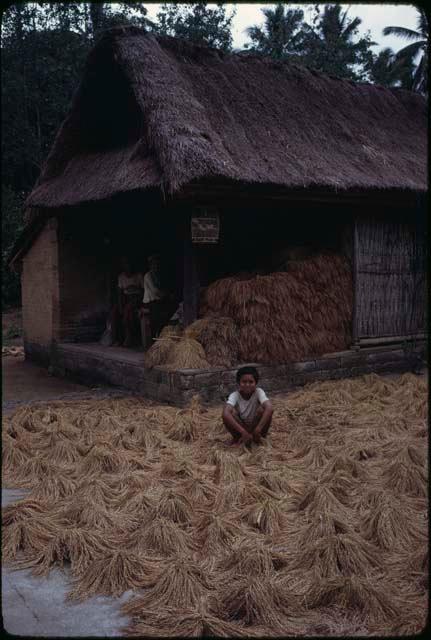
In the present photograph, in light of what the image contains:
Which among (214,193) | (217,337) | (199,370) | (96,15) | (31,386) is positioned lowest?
(31,386)

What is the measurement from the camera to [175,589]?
3.18 m

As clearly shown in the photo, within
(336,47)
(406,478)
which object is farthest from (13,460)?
(336,47)

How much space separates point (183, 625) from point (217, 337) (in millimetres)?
5221

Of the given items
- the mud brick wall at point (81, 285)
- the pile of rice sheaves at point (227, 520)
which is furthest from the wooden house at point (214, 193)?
the pile of rice sheaves at point (227, 520)

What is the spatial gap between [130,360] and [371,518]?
5.08 metres

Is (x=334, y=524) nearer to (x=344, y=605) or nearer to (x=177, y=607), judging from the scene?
(x=344, y=605)

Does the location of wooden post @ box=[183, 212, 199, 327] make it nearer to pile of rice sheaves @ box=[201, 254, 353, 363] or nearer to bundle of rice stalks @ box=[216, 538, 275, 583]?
pile of rice sheaves @ box=[201, 254, 353, 363]

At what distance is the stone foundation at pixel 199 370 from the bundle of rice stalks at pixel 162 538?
359 cm

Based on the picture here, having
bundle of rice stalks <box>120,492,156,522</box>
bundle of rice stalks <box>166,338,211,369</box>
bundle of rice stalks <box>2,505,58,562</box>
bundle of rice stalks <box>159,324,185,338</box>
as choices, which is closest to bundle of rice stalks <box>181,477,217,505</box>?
bundle of rice stalks <box>120,492,156,522</box>

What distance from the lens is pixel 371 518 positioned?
157 inches

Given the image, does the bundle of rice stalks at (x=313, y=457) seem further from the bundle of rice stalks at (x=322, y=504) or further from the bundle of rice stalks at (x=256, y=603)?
the bundle of rice stalks at (x=256, y=603)

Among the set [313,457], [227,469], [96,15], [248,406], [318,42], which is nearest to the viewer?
[227,469]

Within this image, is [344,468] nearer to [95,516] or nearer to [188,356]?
[95,516]

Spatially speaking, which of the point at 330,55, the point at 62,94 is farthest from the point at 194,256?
the point at 330,55
